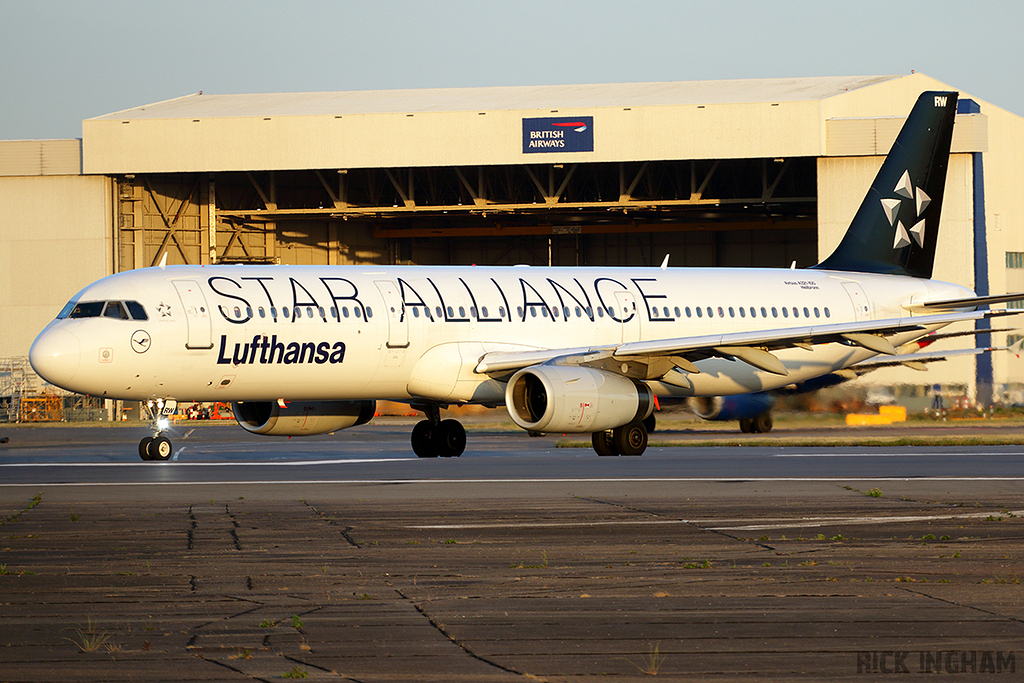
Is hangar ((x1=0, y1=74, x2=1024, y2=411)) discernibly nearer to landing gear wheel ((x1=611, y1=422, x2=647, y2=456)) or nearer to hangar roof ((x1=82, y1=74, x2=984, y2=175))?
hangar roof ((x1=82, y1=74, x2=984, y2=175))

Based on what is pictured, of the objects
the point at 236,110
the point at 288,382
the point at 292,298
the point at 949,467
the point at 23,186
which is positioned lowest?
the point at 949,467

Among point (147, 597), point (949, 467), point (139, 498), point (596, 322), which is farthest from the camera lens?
point (596, 322)

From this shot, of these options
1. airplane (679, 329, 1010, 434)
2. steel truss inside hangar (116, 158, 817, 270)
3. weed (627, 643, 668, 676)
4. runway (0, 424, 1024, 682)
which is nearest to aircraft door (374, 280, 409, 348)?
runway (0, 424, 1024, 682)

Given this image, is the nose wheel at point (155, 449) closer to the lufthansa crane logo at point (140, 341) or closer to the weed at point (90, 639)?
the lufthansa crane logo at point (140, 341)

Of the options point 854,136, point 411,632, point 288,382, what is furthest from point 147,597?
point 854,136

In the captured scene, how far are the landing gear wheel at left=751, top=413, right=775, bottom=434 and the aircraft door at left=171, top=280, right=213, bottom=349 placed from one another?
17863mm

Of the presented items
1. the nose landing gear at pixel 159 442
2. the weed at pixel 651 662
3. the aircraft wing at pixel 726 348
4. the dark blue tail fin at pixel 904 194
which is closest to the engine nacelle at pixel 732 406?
the dark blue tail fin at pixel 904 194

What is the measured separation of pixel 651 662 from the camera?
7344mm

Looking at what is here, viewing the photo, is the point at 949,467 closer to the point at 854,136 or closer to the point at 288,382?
the point at 288,382

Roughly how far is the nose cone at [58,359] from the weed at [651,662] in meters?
16.6

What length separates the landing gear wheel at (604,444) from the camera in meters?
25.9

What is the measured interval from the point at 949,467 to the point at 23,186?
4094 centimetres

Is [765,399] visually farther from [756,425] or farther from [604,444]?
[604,444]

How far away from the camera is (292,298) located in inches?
930
